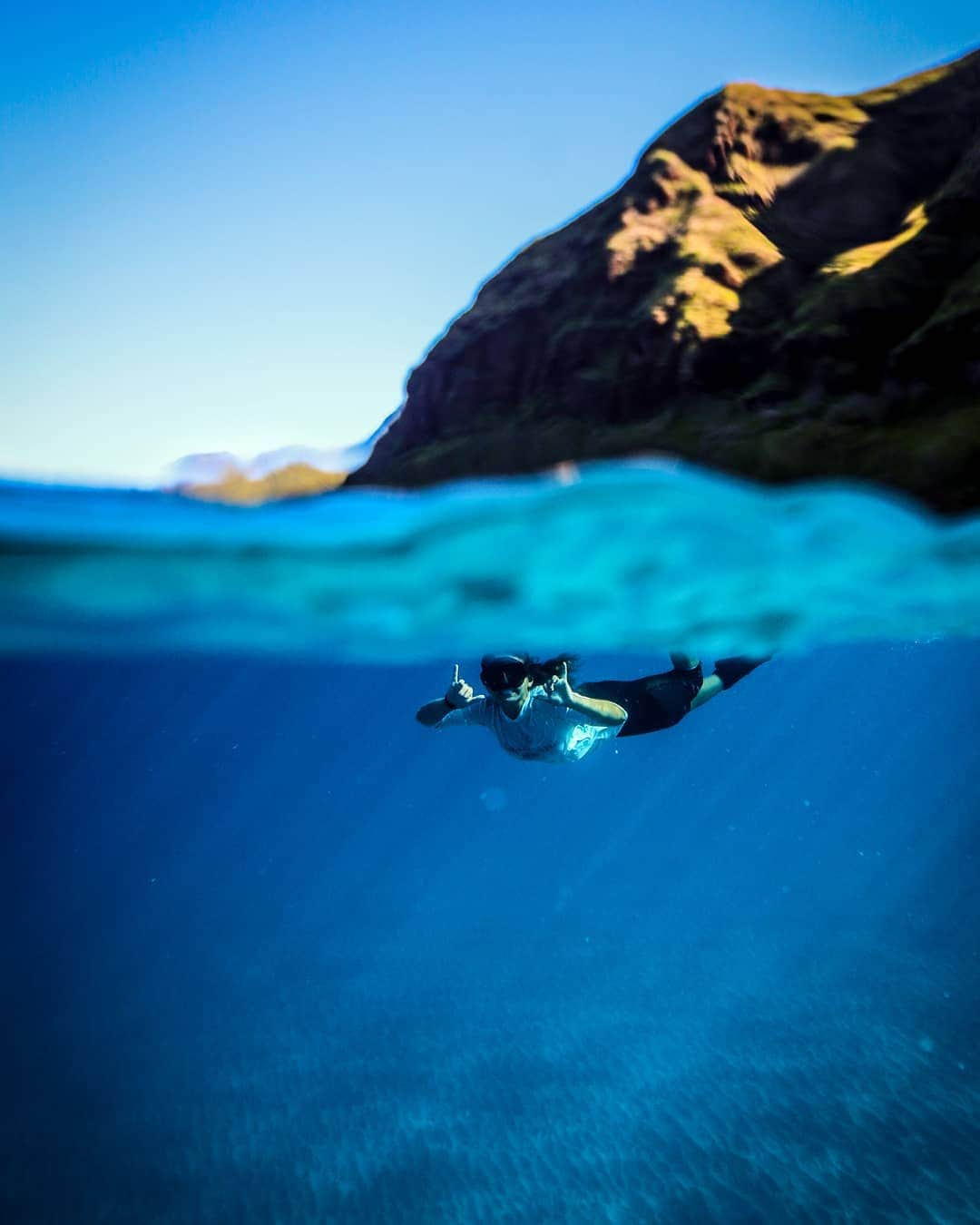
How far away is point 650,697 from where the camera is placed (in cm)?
906

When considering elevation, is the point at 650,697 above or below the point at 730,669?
above

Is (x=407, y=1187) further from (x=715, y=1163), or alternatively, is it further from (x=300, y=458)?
(x=300, y=458)

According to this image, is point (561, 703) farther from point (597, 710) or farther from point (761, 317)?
point (761, 317)

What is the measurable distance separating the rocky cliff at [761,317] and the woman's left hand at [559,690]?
2498 millimetres

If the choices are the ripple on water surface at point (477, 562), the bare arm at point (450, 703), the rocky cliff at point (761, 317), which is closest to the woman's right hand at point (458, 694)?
the bare arm at point (450, 703)

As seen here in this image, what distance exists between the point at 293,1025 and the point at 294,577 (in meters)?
18.6

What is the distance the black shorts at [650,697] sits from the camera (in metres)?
8.97

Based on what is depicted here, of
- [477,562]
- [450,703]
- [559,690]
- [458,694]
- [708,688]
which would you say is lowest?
[708,688]

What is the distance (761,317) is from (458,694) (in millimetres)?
5301

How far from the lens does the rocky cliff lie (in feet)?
19.7

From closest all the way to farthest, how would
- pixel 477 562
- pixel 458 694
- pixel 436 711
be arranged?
pixel 477 562 < pixel 458 694 < pixel 436 711

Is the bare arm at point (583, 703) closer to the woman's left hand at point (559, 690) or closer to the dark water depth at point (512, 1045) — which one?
the woman's left hand at point (559, 690)

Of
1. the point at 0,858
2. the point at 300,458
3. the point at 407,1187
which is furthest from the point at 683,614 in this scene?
the point at 0,858

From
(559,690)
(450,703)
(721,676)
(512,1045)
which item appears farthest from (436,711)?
(512,1045)
